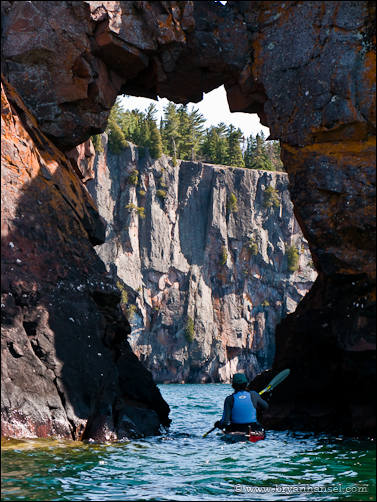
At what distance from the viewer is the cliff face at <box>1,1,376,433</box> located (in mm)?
13297

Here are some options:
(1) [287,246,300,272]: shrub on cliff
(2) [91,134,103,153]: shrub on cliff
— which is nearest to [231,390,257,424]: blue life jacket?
(2) [91,134,103,153]: shrub on cliff

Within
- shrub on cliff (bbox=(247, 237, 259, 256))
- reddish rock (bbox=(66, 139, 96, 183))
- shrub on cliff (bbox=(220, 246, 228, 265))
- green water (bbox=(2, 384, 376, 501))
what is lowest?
green water (bbox=(2, 384, 376, 501))

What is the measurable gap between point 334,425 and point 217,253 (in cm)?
5268

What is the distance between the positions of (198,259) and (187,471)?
5765 cm

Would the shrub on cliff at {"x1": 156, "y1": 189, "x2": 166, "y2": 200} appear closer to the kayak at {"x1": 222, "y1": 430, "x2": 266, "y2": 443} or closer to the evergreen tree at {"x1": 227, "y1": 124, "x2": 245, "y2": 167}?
the evergreen tree at {"x1": 227, "y1": 124, "x2": 245, "y2": 167}

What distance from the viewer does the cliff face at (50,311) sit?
10867 mm

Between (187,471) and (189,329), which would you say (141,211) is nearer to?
(189,329)

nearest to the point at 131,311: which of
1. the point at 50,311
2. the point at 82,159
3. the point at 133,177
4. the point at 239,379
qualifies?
the point at 133,177

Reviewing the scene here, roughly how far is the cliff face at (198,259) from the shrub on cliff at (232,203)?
0.39ft

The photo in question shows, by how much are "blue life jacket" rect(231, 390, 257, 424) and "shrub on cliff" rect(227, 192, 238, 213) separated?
2294 inches

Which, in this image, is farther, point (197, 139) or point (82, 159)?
point (197, 139)

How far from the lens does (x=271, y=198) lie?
71938mm

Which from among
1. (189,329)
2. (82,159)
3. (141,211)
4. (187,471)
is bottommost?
(187,471)

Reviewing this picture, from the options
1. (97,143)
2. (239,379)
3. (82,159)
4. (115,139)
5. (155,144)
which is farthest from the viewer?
(155,144)
